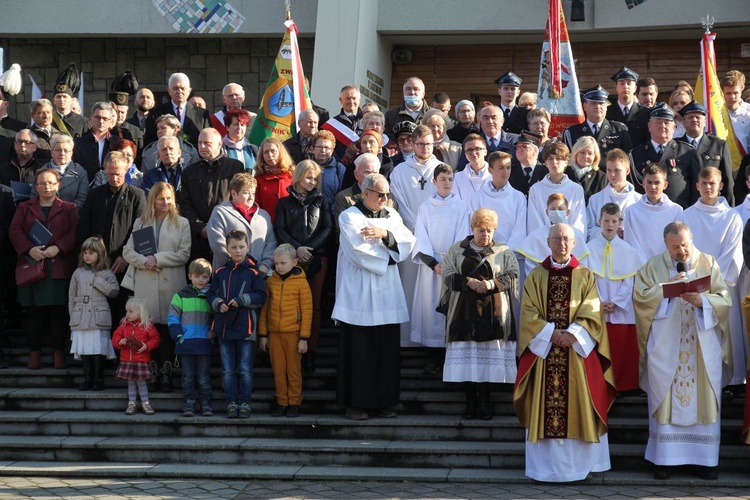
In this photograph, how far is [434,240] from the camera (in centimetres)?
974

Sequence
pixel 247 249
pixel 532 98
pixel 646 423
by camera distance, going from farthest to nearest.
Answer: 1. pixel 532 98
2. pixel 247 249
3. pixel 646 423

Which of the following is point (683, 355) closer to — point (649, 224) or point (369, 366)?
point (649, 224)

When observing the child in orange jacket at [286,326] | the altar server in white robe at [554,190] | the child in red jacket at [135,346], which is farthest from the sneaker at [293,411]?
the altar server in white robe at [554,190]

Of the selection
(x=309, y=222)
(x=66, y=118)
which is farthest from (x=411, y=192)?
(x=66, y=118)

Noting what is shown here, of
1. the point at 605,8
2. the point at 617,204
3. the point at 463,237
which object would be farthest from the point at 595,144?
the point at 605,8

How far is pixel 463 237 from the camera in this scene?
9664 millimetres

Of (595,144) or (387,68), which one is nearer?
Answer: (595,144)

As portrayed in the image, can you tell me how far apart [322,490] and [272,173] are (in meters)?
3.28

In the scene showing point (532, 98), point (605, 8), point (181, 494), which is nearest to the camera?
point (181, 494)

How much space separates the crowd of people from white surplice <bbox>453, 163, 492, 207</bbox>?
0.06ft

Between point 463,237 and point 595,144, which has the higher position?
point 595,144

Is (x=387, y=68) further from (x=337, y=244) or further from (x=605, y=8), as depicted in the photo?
(x=337, y=244)

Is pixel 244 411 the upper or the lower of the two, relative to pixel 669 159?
lower

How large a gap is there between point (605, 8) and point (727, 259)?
7.50 metres
